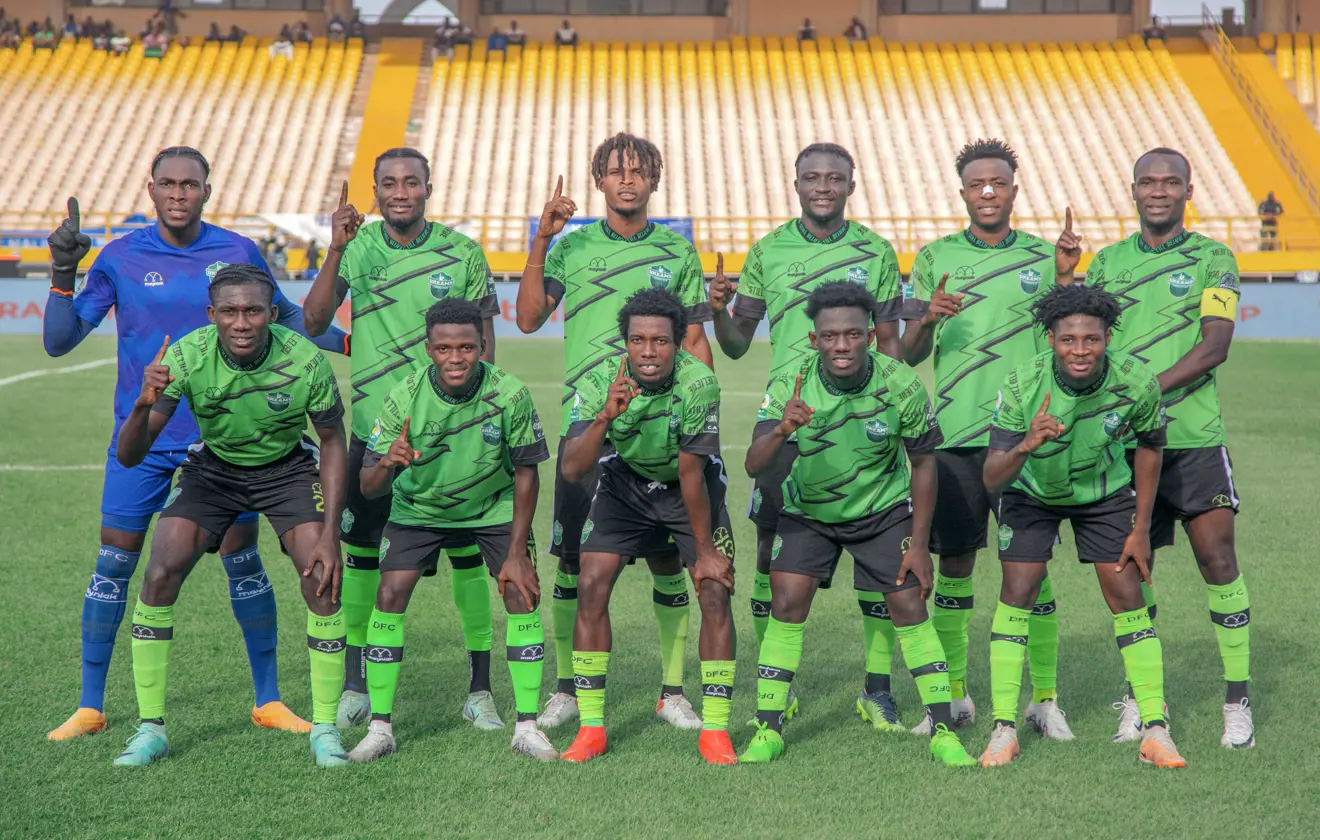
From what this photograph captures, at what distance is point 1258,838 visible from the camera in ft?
16.0

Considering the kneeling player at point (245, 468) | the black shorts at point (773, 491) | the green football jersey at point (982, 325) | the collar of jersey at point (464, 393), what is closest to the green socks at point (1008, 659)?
the green football jersey at point (982, 325)

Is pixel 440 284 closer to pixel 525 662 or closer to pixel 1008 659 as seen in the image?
pixel 525 662

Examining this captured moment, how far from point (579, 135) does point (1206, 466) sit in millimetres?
34760

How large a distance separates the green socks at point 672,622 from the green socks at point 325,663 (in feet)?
4.75

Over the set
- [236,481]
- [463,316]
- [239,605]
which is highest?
[463,316]

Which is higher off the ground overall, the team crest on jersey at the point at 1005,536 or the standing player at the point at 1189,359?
the standing player at the point at 1189,359

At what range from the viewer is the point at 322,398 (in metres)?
5.86

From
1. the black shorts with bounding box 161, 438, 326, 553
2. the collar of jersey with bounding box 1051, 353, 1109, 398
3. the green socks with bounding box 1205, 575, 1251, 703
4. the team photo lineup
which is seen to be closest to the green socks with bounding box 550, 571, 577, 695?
the team photo lineup

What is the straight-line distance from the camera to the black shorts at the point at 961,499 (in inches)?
246

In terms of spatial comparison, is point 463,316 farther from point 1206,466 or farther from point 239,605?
point 1206,466

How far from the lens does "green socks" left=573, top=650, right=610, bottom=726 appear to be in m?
5.89

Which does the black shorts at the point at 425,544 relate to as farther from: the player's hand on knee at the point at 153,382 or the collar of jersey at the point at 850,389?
the collar of jersey at the point at 850,389

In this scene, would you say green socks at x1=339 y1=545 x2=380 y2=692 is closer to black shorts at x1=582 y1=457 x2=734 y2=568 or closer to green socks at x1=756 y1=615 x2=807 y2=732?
black shorts at x1=582 y1=457 x2=734 y2=568

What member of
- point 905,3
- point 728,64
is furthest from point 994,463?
point 905,3
